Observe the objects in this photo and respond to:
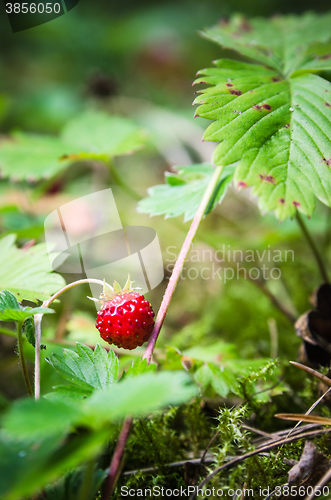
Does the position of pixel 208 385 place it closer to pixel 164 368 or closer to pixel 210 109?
pixel 164 368

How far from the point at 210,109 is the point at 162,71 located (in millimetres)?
3263

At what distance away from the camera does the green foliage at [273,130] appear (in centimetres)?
81

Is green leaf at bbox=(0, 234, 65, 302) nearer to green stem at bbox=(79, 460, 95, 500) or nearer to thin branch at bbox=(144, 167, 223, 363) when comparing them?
thin branch at bbox=(144, 167, 223, 363)

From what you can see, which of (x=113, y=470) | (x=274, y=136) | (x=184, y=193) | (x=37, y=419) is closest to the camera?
(x=37, y=419)

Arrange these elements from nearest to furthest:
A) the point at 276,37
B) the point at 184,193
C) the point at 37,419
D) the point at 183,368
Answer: the point at 37,419
the point at 183,368
the point at 184,193
the point at 276,37

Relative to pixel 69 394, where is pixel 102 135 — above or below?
→ above

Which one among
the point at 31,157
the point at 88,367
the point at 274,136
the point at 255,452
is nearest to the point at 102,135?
the point at 31,157

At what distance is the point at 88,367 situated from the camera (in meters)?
0.72

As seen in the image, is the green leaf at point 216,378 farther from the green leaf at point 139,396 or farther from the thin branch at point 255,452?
the green leaf at point 139,396

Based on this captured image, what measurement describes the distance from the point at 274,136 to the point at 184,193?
1.12ft

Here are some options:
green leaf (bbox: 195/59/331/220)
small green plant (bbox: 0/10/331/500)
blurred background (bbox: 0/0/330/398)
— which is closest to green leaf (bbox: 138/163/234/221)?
small green plant (bbox: 0/10/331/500)

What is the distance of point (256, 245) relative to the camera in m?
1.77

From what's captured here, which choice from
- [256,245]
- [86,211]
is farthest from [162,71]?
[256,245]

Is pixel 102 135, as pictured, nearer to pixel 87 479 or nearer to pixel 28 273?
pixel 28 273
